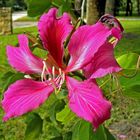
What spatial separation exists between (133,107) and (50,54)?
471 cm

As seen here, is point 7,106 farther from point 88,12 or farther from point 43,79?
point 88,12

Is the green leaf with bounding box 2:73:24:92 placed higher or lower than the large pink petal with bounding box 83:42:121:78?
lower

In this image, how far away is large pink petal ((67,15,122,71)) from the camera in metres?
0.72

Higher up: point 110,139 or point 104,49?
point 104,49

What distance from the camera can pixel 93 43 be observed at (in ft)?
2.37

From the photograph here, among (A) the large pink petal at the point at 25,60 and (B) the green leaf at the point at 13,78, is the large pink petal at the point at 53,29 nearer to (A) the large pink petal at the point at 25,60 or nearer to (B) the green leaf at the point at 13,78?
(A) the large pink petal at the point at 25,60

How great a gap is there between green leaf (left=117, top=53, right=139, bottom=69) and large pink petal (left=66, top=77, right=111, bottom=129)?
0.68 feet

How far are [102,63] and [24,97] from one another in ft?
0.46

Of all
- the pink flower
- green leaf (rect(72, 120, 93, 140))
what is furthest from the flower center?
green leaf (rect(72, 120, 93, 140))

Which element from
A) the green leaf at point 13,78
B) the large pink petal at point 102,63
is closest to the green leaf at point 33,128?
the green leaf at point 13,78

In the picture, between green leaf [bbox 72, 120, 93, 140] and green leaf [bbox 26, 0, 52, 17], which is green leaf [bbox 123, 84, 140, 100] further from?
green leaf [bbox 26, 0, 52, 17]

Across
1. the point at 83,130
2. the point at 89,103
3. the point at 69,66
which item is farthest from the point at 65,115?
the point at 89,103

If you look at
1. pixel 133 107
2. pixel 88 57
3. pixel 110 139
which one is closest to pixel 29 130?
pixel 110 139

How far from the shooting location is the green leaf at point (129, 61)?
36.1 inches
